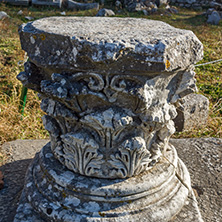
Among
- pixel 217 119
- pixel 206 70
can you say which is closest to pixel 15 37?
pixel 206 70

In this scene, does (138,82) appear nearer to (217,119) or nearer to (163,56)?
(163,56)

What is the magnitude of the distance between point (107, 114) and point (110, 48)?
1.40ft

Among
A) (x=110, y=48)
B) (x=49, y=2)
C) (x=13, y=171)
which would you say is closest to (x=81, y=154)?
(x=110, y=48)

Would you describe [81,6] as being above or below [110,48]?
below

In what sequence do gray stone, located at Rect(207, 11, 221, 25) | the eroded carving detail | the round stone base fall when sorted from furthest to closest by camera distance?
gray stone, located at Rect(207, 11, 221, 25), the round stone base, the eroded carving detail

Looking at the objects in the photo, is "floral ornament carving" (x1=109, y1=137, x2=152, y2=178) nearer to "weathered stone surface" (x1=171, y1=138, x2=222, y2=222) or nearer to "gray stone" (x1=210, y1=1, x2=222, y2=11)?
"weathered stone surface" (x1=171, y1=138, x2=222, y2=222)

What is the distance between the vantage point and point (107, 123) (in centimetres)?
173

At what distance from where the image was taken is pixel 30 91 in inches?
176

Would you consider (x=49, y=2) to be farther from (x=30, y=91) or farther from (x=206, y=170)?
(x=206, y=170)

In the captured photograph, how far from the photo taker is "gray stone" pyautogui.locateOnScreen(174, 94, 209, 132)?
12.8 ft

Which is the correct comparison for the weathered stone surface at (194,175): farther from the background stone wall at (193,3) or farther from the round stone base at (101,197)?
the background stone wall at (193,3)

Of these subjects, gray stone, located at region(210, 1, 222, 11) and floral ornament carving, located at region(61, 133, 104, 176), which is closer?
floral ornament carving, located at region(61, 133, 104, 176)

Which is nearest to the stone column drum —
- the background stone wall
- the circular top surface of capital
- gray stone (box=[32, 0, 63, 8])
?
the circular top surface of capital

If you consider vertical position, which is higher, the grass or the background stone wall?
the background stone wall
